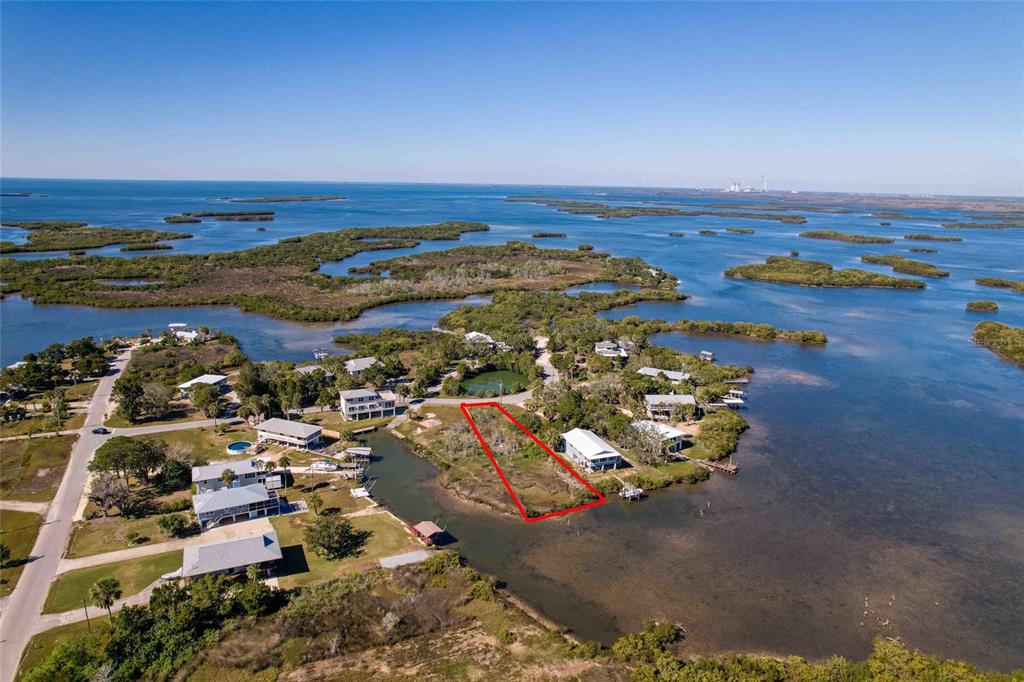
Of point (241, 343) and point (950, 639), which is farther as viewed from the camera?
point (241, 343)

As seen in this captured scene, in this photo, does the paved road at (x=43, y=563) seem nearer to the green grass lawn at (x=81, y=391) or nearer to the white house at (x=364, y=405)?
the green grass lawn at (x=81, y=391)

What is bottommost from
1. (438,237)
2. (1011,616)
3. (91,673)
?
(1011,616)

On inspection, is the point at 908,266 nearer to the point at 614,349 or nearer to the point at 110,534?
the point at 614,349

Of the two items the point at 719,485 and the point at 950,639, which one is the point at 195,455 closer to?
the point at 719,485

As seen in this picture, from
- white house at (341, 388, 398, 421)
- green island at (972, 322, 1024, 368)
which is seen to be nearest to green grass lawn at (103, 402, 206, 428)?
white house at (341, 388, 398, 421)

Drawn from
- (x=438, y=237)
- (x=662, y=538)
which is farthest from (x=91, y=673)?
(x=438, y=237)

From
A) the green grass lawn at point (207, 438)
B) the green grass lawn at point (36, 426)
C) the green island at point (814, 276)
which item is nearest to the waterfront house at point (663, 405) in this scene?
the green grass lawn at point (207, 438)

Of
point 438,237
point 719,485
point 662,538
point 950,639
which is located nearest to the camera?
point 950,639
